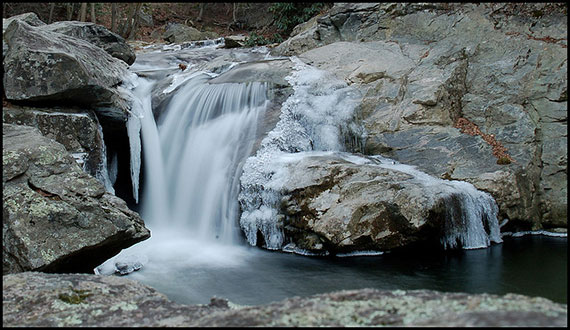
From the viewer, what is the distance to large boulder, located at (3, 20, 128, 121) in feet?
26.1

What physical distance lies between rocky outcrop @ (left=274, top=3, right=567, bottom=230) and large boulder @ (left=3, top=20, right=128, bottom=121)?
5718 millimetres

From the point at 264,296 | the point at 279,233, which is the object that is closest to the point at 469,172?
the point at 279,233

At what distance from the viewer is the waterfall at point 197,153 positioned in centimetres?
841

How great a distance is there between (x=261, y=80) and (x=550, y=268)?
7.15 metres

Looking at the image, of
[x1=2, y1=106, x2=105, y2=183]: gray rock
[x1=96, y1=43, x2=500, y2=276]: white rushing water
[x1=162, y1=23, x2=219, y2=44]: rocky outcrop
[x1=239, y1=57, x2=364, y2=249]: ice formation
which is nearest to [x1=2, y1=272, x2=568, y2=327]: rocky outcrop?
[x1=96, y1=43, x2=500, y2=276]: white rushing water

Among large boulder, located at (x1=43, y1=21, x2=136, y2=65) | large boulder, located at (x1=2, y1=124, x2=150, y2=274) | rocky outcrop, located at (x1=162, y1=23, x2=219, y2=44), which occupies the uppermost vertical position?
rocky outcrop, located at (x1=162, y1=23, x2=219, y2=44)

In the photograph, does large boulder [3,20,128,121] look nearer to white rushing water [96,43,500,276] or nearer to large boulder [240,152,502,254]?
white rushing water [96,43,500,276]

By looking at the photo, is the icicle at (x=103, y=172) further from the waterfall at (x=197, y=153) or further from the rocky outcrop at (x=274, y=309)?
the rocky outcrop at (x=274, y=309)

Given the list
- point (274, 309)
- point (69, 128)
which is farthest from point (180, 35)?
point (274, 309)

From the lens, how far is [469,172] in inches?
330

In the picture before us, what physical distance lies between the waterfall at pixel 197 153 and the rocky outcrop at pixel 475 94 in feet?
9.06

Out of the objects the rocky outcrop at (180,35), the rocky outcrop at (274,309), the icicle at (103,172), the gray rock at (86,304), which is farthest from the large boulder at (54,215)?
the rocky outcrop at (180,35)

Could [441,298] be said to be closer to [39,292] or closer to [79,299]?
[79,299]

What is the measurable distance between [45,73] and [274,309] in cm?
722
